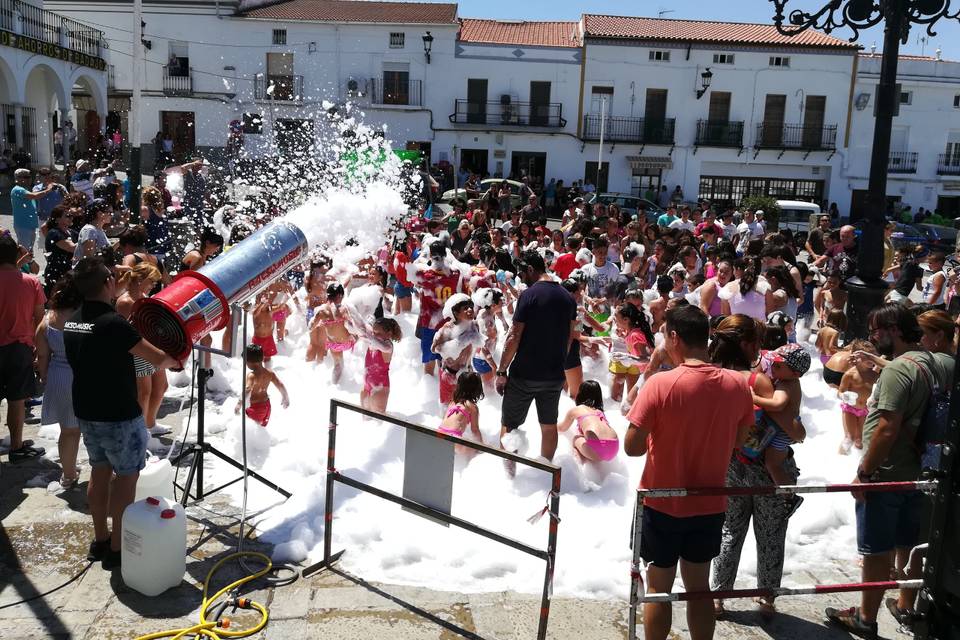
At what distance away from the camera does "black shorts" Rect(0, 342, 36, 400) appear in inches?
226

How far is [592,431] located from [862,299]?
4017 millimetres

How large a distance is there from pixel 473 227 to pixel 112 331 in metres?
9.04

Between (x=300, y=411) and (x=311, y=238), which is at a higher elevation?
(x=311, y=238)

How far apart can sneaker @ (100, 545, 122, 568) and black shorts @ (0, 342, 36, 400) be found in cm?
202

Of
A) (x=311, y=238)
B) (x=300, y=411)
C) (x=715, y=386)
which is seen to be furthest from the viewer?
(x=300, y=411)

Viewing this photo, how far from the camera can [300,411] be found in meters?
7.09

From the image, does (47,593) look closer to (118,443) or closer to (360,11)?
(118,443)

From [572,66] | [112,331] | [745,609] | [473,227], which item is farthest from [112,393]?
[572,66]

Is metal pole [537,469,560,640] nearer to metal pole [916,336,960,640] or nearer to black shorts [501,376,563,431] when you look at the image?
metal pole [916,336,960,640]

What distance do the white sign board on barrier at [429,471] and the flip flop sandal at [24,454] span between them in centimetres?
332

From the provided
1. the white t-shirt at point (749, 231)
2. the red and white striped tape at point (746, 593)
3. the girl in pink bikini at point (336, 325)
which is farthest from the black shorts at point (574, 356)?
the white t-shirt at point (749, 231)

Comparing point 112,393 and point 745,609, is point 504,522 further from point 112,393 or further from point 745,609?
point 112,393

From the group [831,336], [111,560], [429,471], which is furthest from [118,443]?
[831,336]

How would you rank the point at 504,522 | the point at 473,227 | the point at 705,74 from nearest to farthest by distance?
the point at 504,522, the point at 473,227, the point at 705,74
